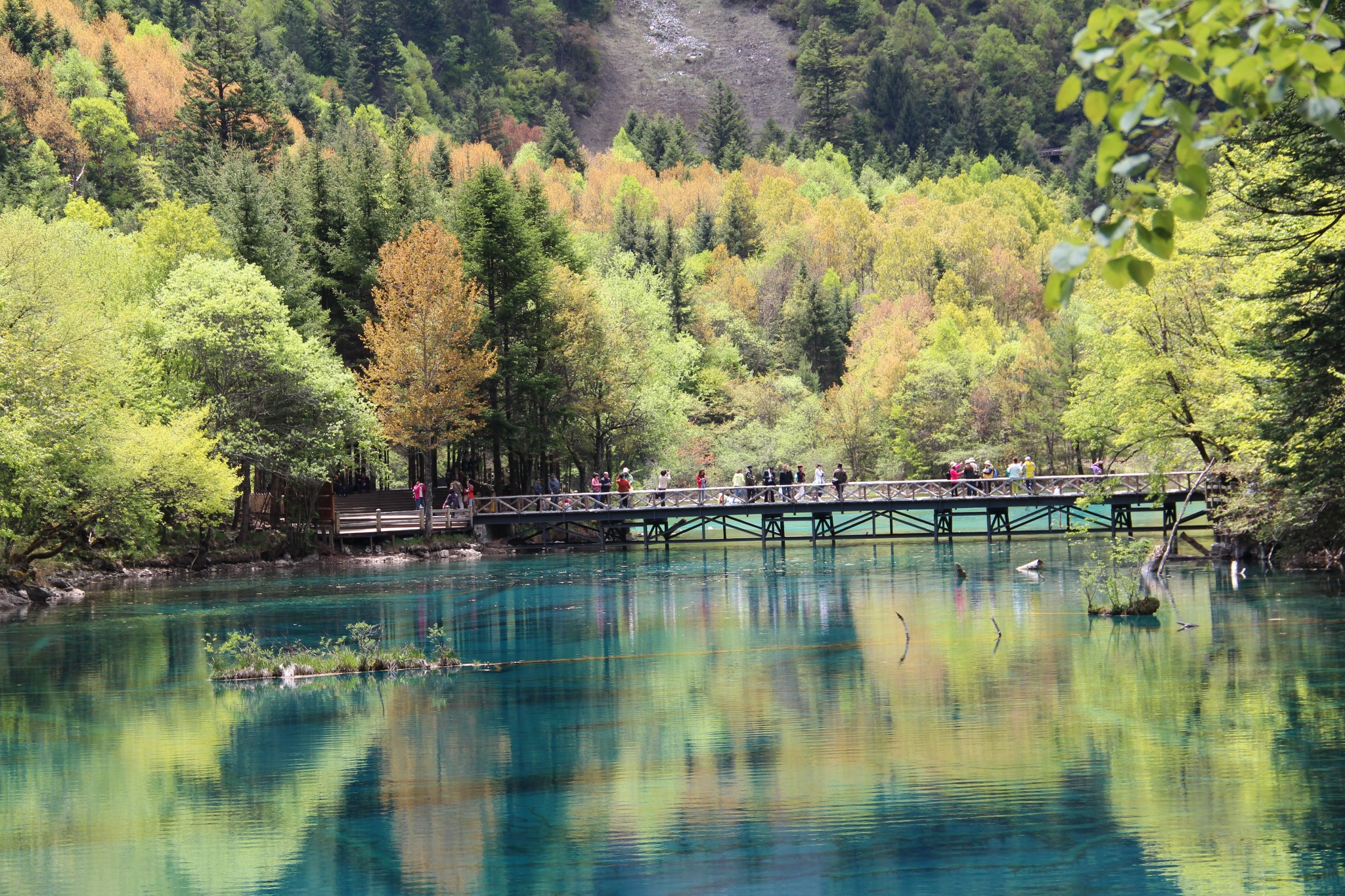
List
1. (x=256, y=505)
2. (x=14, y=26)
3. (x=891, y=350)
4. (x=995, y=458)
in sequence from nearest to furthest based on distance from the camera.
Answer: (x=256, y=505) < (x=995, y=458) < (x=891, y=350) < (x=14, y=26)

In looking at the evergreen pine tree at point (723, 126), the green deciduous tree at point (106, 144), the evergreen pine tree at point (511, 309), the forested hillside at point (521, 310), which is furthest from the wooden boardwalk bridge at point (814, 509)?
the evergreen pine tree at point (723, 126)

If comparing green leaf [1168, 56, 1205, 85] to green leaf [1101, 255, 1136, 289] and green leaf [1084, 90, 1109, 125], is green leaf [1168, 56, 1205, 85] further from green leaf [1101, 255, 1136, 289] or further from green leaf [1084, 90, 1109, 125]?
green leaf [1101, 255, 1136, 289]

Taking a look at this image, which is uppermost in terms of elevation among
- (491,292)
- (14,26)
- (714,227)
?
(14,26)

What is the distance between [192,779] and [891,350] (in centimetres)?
6159

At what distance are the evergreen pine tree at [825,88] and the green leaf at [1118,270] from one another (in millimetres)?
165173

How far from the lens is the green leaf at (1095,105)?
4.08m

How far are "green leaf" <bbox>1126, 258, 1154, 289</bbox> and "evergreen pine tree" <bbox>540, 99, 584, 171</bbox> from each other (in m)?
132

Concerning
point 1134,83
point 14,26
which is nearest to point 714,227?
point 14,26

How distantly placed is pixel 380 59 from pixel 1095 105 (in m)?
171

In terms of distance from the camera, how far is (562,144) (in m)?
138

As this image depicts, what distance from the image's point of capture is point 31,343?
34.0 m

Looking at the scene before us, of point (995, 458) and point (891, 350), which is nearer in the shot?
point (995, 458)

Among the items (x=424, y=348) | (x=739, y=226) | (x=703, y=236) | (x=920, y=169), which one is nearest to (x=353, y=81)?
(x=920, y=169)

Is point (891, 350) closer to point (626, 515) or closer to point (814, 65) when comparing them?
point (626, 515)
